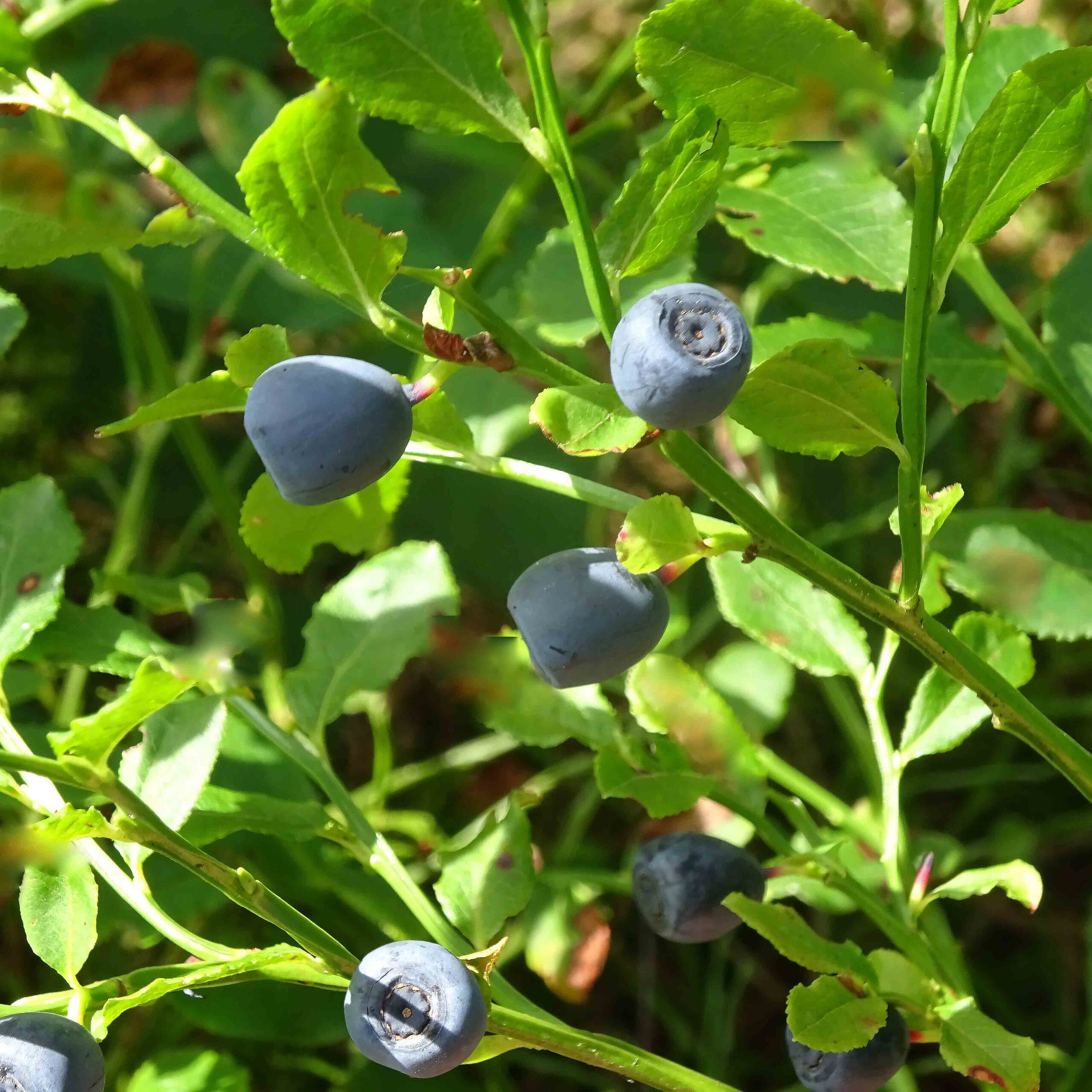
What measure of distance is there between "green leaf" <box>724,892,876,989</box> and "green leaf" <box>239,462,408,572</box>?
1.08ft

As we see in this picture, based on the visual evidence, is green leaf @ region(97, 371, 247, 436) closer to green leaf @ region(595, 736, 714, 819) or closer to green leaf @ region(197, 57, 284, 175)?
green leaf @ region(595, 736, 714, 819)

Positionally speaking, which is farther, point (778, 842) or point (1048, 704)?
point (1048, 704)

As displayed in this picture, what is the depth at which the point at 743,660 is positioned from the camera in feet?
3.87

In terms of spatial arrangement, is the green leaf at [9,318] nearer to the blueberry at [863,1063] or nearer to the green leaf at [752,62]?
the green leaf at [752,62]

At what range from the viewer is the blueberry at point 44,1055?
59 cm

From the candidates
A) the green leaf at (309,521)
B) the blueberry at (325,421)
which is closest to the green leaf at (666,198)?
Answer: the blueberry at (325,421)

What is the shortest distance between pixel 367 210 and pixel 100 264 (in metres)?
0.34

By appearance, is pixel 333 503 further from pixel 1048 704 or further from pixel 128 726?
pixel 1048 704

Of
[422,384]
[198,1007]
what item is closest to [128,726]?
[422,384]

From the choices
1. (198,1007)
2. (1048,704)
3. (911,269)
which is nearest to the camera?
(911,269)

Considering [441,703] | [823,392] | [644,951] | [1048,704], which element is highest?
Result: [823,392]

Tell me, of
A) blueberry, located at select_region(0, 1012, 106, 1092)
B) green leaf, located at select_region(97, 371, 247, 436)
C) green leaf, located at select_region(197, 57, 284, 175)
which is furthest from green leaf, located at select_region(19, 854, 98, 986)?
green leaf, located at select_region(197, 57, 284, 175)

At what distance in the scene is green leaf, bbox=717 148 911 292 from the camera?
93 cm

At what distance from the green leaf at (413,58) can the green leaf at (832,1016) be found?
0.50 meters
